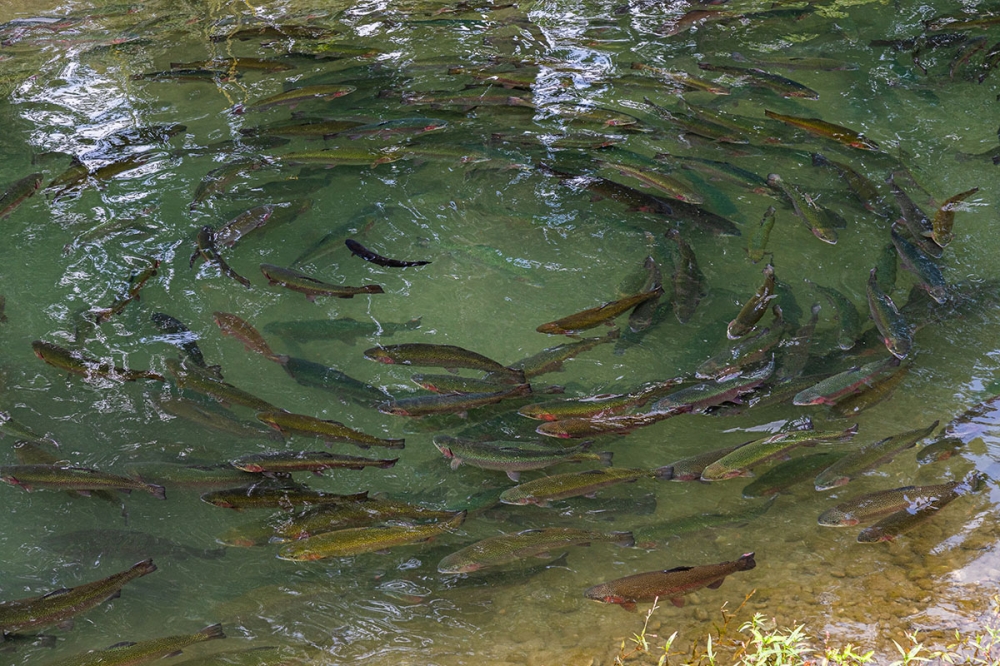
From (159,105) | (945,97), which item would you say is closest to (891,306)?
(945,97)

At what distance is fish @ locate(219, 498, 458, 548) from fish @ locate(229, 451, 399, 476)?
6.6 inches

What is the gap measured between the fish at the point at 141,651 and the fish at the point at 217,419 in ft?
3.12

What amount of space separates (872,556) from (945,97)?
4.76 metres

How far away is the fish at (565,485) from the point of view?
10.2ft

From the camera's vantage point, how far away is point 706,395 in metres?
3.40

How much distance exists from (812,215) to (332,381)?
2862mm

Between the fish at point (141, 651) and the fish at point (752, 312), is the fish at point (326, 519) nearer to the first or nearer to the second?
the fish at point (141, 651)

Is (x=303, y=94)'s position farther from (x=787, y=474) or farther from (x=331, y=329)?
(x=787, y=474)

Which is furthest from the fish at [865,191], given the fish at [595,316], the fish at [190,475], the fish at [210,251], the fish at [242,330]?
the fish at [190,475]

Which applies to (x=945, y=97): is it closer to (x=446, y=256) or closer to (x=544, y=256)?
(x=544, y=256)

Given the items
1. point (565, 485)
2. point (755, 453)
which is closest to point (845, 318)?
point (755, 453)

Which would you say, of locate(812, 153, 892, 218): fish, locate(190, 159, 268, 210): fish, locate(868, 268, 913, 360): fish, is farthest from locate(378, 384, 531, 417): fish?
locate(812, 153, 892, 218): fish

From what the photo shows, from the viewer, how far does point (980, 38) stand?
640cm

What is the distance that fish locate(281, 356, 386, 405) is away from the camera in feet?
12.2
